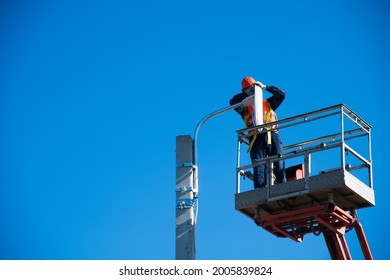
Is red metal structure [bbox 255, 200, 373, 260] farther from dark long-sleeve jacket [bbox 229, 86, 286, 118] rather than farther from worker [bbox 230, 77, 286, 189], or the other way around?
dark long-sleeve jacket [bbox 229, 86, 286, 118]

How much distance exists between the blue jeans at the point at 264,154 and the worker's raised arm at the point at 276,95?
3.31 ft

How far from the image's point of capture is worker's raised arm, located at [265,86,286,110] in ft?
82.8

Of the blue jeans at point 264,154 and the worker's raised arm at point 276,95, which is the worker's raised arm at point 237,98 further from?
the blue jeans at point 264,154

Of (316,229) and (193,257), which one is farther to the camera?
(316,229)

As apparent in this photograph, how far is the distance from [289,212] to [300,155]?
1089 millimetres

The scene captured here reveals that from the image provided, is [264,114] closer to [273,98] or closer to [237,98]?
[273,98]

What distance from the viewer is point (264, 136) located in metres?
24.5

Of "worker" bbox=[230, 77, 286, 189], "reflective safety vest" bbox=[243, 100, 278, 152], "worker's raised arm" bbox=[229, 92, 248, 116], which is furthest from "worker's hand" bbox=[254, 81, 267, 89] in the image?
"worker's raised arm" bbox=[229, 92, 248, 116]

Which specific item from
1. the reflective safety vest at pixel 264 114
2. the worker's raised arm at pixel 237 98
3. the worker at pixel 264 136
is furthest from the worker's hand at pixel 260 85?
the worker's raised arm at pixel 237 98
